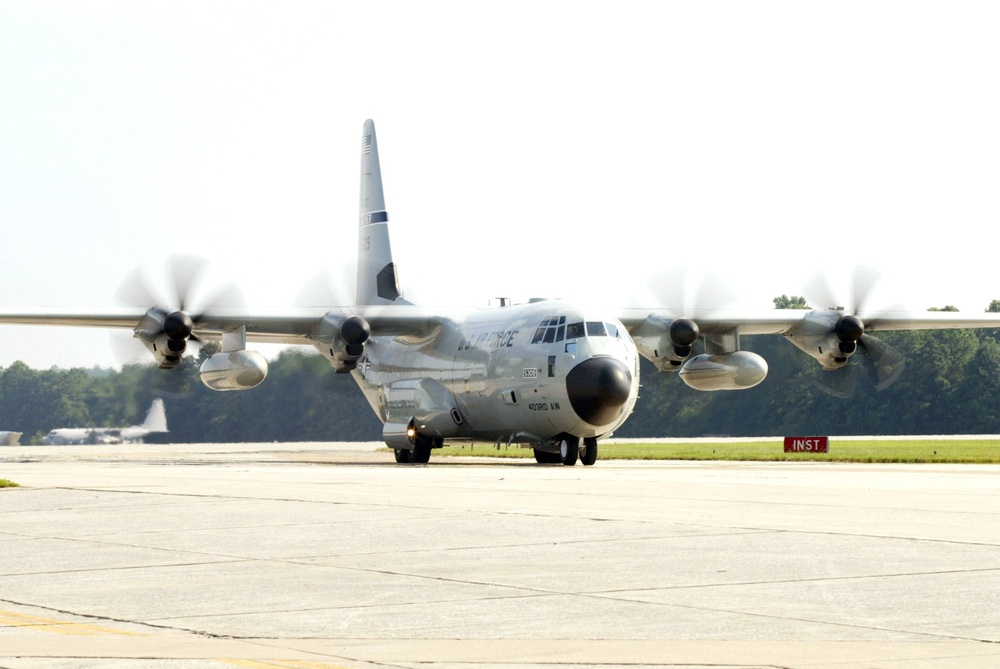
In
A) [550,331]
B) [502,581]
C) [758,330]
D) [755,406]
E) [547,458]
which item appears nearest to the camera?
[502,581]

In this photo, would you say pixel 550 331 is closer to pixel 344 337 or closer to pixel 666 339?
pixel 344 337

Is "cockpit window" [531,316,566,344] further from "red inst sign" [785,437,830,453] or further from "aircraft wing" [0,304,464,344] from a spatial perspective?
"red inst sign" [785,437,830,453]

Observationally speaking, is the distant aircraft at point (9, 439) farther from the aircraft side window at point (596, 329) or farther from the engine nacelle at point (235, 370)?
the aircraft side window at point (596, 329)

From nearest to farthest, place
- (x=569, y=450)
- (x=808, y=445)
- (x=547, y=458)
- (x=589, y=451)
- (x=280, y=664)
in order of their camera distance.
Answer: (x=280, y=664)
(x=569, y=450)
(x=589, y=451)
(x=547, y=458)
(x=808, y=445)

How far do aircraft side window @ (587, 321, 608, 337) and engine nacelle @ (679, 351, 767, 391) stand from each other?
21.9ft

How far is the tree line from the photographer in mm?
92750

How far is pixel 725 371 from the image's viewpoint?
39625 millimetres

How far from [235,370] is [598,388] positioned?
1090 centimetres

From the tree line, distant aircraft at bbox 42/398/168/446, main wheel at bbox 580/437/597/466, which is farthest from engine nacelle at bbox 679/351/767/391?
distant aircraft at bbox 42/398/168/446

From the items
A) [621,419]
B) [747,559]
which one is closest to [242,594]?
[747,559]

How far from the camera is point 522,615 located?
877cm

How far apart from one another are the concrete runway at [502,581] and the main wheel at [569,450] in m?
16.2

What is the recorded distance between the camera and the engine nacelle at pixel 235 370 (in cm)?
3791

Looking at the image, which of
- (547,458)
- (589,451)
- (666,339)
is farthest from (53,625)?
(666,339)
